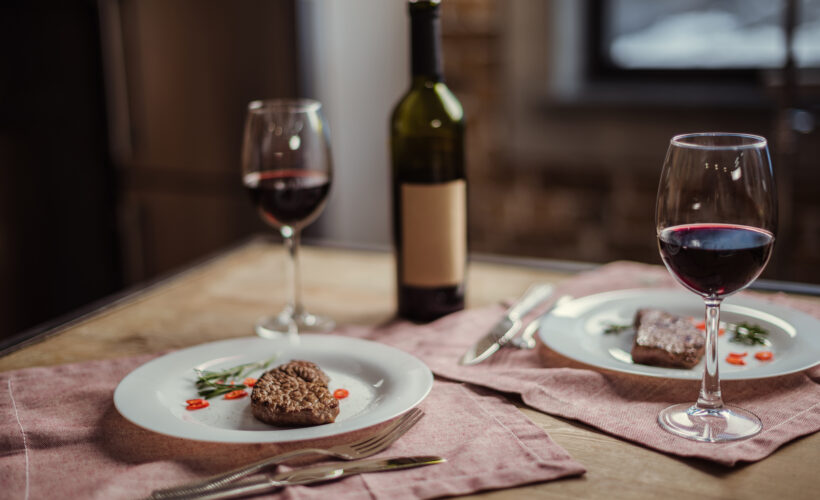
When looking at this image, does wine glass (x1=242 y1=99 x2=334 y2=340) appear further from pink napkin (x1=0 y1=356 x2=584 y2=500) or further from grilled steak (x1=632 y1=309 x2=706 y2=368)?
grilled steak (x1=632 y1=309 x2=706 y2=368)

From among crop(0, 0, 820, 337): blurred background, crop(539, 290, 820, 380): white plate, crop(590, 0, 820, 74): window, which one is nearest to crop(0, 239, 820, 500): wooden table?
crop(539, 290, 820, 380): white plate

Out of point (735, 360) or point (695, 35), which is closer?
point (735, 360)

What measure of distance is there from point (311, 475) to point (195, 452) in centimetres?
13

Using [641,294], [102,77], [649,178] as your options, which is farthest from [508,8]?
[641,294]

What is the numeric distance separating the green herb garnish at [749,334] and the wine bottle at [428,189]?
352mm

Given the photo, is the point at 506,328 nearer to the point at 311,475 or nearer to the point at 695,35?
the point at 311,475

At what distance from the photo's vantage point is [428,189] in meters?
1.05

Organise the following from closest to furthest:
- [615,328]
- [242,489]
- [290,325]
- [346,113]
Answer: [242,489] → [615,328] → [290,325] → [346,113]

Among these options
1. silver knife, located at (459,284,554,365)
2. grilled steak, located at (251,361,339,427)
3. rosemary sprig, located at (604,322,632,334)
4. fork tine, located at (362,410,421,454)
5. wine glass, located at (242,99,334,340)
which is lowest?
fork tine, located at (362,410,421,454)

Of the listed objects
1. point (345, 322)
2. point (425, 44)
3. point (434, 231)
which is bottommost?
point (345, 322)

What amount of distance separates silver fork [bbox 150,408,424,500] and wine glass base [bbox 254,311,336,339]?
33cm

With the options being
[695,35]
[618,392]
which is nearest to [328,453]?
[618,392]

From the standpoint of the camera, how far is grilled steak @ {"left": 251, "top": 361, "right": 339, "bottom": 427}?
0.73 metres

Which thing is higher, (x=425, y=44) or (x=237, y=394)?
(x=425, y=44)
